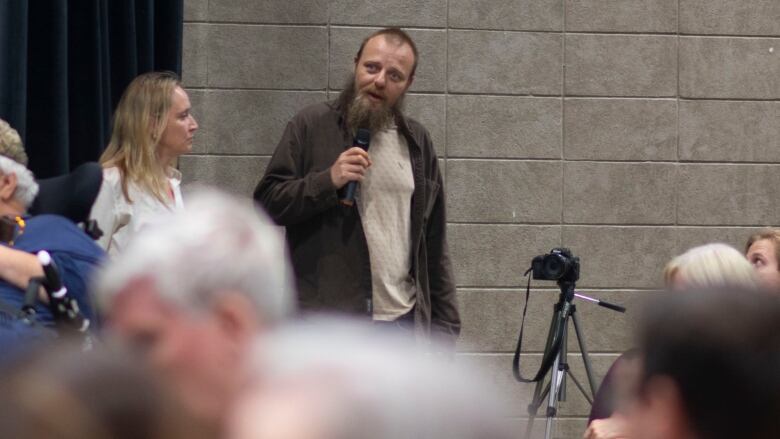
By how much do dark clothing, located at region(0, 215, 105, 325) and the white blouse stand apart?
2.02 ft

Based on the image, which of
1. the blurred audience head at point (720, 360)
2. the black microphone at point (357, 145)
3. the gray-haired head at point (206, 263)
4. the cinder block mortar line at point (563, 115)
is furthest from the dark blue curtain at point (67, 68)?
the blurred audience head at point (720, 360)

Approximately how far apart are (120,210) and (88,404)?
2.95 m

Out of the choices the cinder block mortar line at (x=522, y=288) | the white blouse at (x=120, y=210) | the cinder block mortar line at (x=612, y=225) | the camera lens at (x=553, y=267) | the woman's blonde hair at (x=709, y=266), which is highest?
the white blouse at (x=120, y=210)

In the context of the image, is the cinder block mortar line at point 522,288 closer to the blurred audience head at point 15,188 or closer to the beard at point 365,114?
the beard at point 365,114

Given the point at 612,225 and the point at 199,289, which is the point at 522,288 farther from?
the point at 199,289

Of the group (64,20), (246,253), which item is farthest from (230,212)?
(64,20)

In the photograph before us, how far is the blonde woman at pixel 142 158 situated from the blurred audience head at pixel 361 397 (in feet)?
9.35

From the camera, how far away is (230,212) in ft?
4.72

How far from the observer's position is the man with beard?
14.2 feet

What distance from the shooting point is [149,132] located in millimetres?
4055

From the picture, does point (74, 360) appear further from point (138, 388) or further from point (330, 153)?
point (330, 153)

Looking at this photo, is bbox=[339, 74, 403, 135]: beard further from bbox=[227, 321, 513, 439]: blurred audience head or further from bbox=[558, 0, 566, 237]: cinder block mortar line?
bbox=[227, 321, 513, 439]: blurred audience head

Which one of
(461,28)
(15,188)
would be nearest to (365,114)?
(15,188)

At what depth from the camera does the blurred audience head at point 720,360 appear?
1290 millimetres
